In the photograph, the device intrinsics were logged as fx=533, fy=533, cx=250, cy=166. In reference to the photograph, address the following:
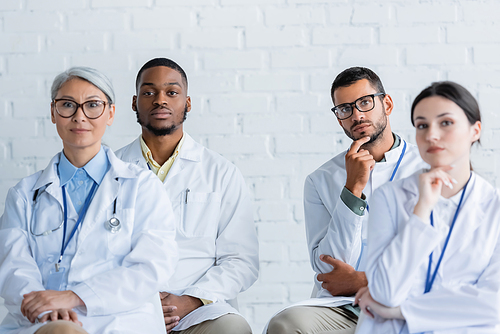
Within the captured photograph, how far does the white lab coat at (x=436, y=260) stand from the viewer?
1611 millimetres

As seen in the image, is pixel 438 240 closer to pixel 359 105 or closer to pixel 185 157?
pixel 359 105

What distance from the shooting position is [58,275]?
6.44 ft

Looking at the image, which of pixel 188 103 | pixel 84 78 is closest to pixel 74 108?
pixel 84 78

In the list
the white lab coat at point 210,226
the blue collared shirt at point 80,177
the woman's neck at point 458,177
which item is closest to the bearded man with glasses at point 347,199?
the white lab coat at point 210,226

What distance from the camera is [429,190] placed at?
164 centimetres

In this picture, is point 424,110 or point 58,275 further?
point 58,275

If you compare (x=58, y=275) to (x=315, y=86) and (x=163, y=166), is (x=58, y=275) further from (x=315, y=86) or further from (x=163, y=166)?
(x=315, y=86)

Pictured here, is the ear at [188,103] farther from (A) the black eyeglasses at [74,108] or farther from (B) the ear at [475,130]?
(B) the ear at [475,130]

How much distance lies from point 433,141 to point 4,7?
2.54m

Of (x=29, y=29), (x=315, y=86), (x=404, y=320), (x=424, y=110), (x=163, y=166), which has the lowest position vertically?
(x=404, y=320)

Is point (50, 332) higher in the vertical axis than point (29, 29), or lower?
lower

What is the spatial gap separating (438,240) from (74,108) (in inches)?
56.2

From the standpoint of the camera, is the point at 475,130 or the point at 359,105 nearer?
the point at 475,130

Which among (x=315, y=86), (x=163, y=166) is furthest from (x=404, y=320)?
(x=315, y=86)
